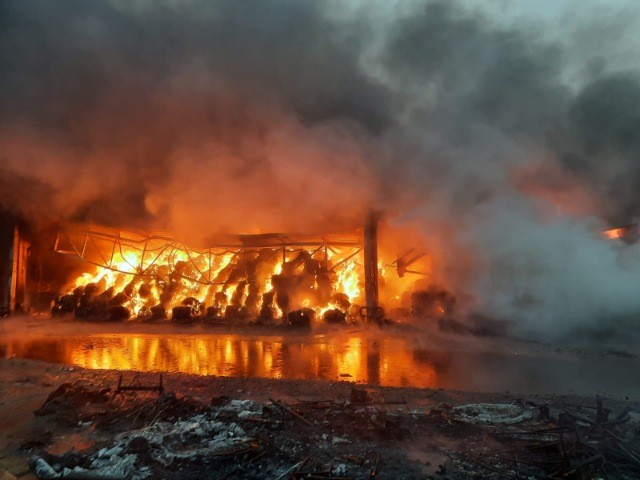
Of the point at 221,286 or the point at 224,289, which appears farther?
the point at 221,286

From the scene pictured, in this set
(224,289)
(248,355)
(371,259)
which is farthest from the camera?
(224,289)

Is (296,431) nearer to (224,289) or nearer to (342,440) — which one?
(342,440)

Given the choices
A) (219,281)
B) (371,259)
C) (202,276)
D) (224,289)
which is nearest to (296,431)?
(371,259)

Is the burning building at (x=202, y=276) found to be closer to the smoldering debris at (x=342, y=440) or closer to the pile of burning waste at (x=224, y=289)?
the pile of burning waste at (x=224, y=289)

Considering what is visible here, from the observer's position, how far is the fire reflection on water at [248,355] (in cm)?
638

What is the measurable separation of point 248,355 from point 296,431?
420 centimetres

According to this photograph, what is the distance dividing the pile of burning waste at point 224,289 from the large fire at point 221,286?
0.03m

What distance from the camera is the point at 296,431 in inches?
150

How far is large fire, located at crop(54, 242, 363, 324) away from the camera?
12.7m

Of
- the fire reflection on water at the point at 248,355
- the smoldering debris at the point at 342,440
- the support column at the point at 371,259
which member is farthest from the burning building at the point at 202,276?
the smoldering debris at the point at 342,440

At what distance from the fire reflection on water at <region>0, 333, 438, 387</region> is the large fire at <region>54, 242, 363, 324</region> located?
99.4 inches

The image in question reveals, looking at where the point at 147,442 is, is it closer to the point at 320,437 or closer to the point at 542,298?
the point at 320,437

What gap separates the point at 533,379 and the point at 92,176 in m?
13.3

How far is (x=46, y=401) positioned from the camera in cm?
461
